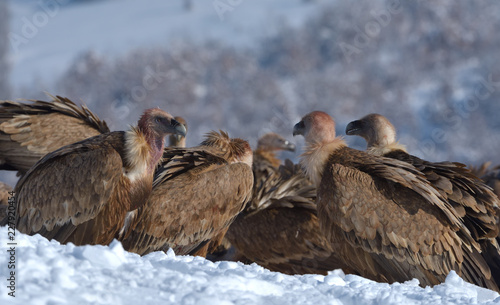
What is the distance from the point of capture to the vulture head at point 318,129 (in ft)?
21.6

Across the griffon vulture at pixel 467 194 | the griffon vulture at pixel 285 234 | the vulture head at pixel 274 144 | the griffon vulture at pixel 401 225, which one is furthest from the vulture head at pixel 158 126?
the vulture head at pixel 274 144

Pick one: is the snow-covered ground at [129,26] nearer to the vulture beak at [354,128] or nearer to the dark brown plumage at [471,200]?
the vulture beak at [354,128]

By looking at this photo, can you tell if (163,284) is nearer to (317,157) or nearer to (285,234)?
(317,157)

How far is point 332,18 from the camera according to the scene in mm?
73438

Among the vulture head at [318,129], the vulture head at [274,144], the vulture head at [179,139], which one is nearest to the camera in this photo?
the vulture head at [318,129]

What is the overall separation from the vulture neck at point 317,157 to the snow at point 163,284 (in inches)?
77.5

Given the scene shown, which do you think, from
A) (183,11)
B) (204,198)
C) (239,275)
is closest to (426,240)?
(204,198)

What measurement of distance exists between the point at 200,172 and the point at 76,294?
111 inches

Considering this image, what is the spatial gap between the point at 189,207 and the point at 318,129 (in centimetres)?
149

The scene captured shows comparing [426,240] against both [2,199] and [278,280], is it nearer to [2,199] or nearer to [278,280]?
[278,280]

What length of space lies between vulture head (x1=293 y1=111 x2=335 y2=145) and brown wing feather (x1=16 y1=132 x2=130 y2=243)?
6.44 ft

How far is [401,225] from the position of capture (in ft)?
19.0

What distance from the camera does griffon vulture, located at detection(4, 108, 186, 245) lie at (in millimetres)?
5367

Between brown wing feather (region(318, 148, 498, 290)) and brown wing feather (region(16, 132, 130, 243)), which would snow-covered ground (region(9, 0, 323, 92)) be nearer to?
brown wing feather (region(16, 132, 130, 243))
